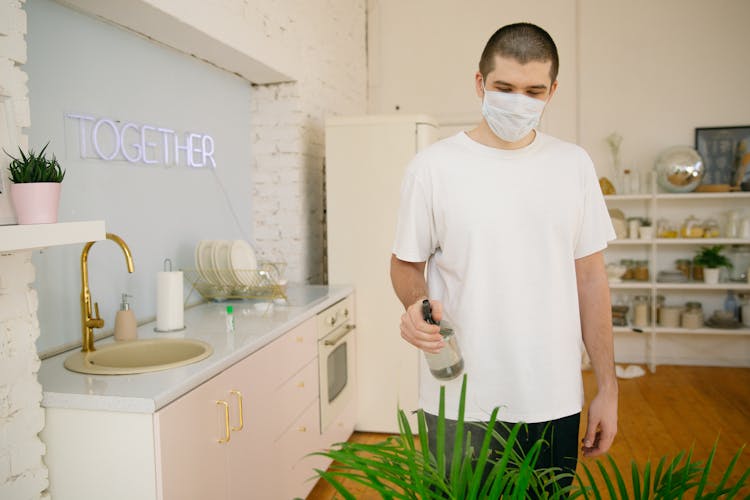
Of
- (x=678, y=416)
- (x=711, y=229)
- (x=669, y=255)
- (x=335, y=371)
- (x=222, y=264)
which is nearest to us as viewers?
(x=222, y=264)

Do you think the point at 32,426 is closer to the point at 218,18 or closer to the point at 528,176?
the point at 528,176

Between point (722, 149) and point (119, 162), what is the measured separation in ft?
14.7

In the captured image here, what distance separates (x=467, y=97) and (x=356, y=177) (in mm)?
2071

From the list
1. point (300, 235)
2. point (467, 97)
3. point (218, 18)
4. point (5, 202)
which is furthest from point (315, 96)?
point (5, 202)

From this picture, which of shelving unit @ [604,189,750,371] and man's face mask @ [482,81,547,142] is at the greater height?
man's face mask @ [482,81,547,142]

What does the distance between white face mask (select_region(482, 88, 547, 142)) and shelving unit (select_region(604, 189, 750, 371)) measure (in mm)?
3718

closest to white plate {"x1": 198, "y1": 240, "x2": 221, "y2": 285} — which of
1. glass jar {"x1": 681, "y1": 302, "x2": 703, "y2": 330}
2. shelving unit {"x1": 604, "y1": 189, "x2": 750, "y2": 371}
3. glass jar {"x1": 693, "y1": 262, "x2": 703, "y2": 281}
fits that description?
shelving unit {"x1": 604, "y1": 189, "x2": 750, "y2": 371}

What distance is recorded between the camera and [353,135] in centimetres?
352

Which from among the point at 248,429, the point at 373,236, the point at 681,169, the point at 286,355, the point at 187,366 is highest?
→ the point at 681,169

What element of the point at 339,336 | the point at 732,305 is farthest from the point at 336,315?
the point at 732,305

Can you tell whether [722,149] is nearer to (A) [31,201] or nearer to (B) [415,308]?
(B) [415,308]

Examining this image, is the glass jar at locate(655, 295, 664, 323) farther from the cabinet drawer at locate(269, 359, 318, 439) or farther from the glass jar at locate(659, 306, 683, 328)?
the cabinet drawer at locate(269, 359, 318, 439)

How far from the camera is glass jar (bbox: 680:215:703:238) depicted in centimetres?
485

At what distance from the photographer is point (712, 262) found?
4.79m
